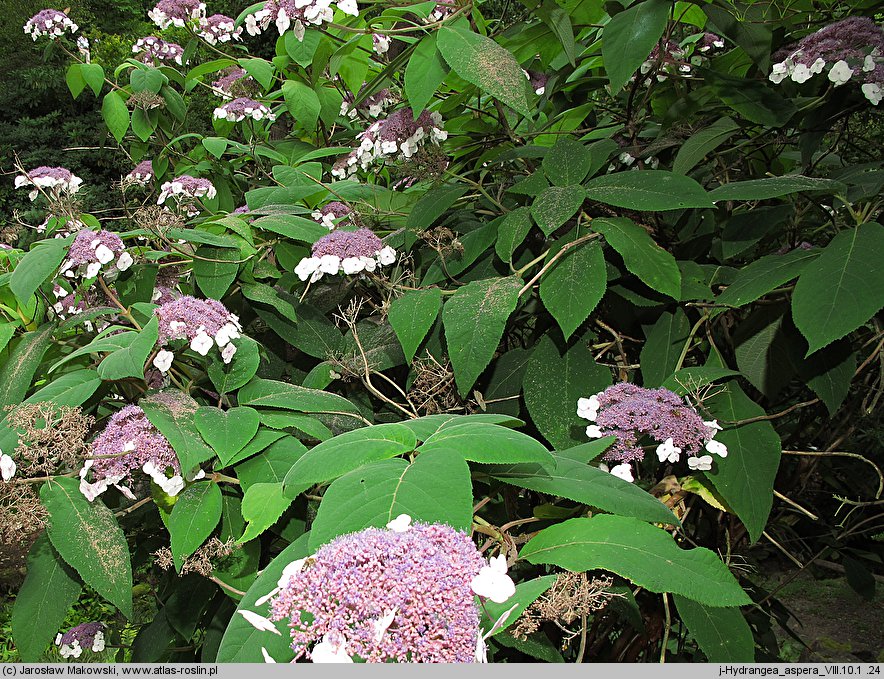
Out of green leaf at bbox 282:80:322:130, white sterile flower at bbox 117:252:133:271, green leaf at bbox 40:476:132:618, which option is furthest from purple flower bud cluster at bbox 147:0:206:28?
green leaf at bbox 40:476:132:618

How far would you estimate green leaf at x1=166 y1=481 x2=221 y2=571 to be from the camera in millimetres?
763

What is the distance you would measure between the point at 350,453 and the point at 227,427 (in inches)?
11.5

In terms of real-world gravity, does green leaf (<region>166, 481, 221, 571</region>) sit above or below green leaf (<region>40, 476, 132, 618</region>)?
below

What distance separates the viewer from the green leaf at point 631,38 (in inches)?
38.9

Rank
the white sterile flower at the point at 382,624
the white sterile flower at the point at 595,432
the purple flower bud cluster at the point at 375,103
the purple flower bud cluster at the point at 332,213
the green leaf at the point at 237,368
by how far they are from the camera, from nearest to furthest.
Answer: the white sterile flower at the point at 382,624 < the white sterile flower at the point at 595,432 < the green leaf at the point at 237,368 < the purple flower bud cluster at the point at 332,213 < the purple flower bud cluster at the point at 375,103

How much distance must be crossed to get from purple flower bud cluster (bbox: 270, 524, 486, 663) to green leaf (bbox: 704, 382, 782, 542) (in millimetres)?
557

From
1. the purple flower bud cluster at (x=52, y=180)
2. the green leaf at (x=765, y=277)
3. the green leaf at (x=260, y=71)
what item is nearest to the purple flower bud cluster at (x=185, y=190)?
the purple flower bud cluster at (x=52, y=180)

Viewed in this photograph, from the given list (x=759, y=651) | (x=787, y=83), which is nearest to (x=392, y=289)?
(x=787, y=83)

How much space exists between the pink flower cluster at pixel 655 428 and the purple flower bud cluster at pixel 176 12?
2.12 meters

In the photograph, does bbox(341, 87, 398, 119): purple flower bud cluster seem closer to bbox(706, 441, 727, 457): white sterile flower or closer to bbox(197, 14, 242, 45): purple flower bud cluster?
bbox(197, 14, 242, 45): purple flower bud cluster

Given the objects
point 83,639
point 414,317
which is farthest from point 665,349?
point 83,639

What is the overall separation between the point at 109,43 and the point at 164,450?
5175 millimetres

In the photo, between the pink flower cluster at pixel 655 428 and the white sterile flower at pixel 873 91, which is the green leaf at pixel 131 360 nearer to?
the pink flower cluster at pixel 655 428

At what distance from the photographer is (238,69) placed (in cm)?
230
